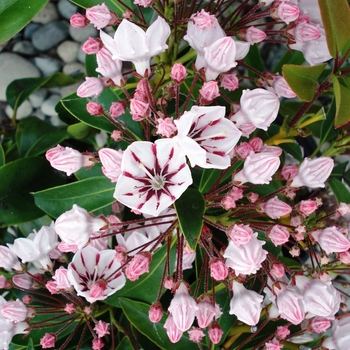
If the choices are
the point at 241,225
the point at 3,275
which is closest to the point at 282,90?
the point at 241,225

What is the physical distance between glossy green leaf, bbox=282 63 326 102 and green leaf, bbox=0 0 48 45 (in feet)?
1.98

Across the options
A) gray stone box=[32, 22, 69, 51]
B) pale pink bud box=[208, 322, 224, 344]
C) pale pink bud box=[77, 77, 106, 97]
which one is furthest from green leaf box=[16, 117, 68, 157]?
pale pink bud box=[208, 322, 224, 344]

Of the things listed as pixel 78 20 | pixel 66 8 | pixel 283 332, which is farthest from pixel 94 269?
pixel 66 8

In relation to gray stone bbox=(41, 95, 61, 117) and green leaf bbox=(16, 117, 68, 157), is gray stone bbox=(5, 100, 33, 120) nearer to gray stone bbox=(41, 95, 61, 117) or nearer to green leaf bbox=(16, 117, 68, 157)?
gray stone bbox=(41, 95, 61, 117)

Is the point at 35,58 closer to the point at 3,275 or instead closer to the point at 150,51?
the point at 3,275

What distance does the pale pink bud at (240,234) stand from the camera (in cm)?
88

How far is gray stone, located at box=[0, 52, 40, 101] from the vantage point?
6.29 ft

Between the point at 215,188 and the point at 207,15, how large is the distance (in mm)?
356

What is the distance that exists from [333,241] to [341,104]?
0.28 m

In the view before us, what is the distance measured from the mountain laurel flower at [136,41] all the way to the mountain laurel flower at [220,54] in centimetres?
9

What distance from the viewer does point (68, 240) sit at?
96 centimetres

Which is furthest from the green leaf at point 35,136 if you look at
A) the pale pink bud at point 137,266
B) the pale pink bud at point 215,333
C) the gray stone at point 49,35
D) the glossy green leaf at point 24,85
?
the pale pink bud at point 215,333

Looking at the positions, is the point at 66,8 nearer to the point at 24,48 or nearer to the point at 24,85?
the point at 24,48

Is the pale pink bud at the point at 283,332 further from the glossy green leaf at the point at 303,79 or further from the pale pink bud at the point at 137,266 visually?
the glossy green leaf at the point at 303,79
